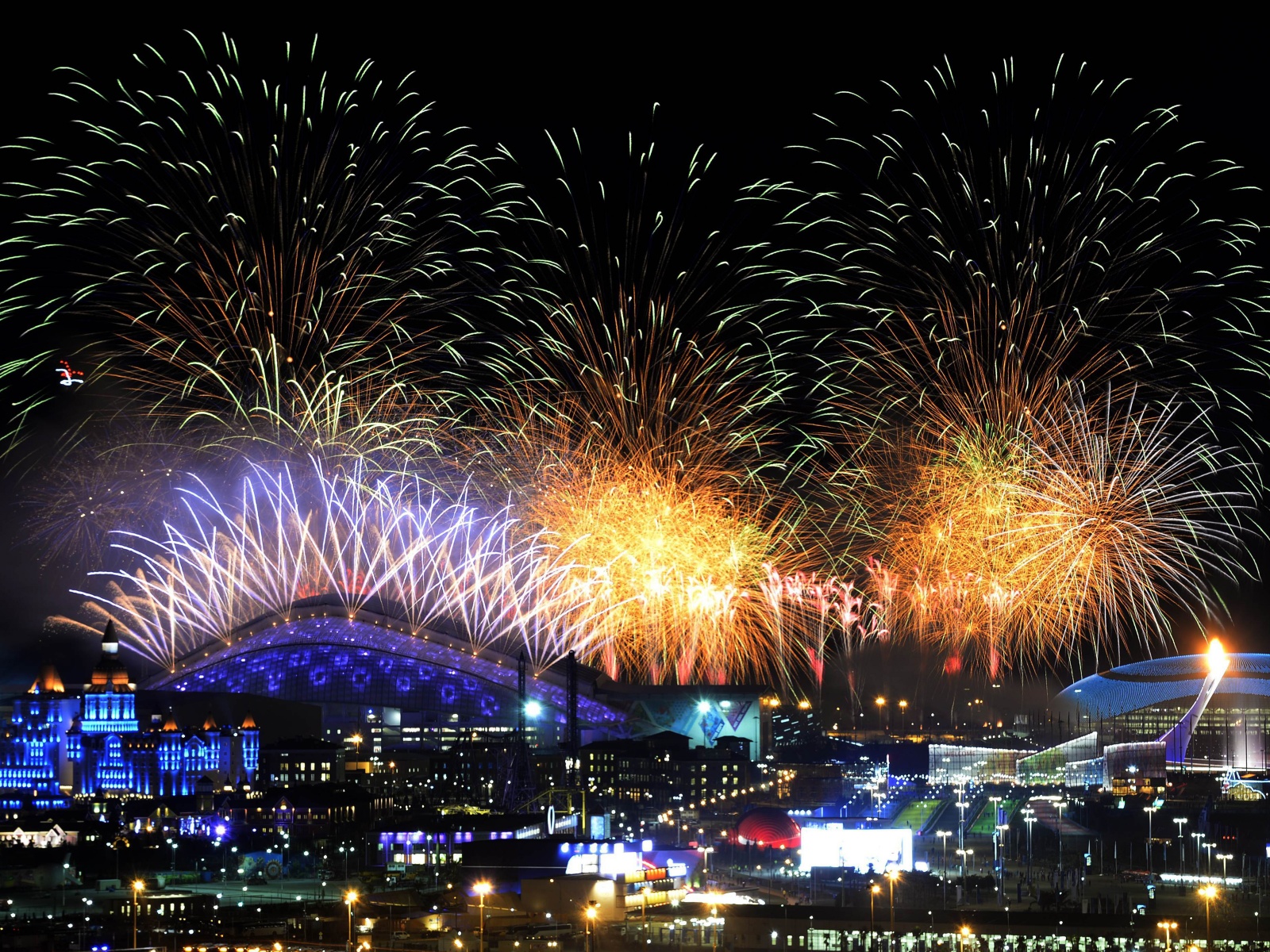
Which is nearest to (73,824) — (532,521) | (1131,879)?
(532,521)

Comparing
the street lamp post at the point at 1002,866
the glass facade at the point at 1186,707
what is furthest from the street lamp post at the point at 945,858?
the glass facade at the point at 1186,707

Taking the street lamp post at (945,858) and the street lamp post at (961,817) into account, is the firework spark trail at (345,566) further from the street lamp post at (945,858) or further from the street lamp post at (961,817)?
the street lamp post at (961,817)

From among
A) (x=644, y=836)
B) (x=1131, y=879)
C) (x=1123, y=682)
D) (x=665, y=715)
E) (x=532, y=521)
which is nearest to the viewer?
(x=532, y=521)

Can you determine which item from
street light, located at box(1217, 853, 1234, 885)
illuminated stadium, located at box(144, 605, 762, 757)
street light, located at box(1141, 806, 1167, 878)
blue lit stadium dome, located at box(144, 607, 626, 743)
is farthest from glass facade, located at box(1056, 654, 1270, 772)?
blue lit stadium dome, located at box(144, 607, 626, 743)

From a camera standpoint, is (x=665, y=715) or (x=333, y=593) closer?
(x=333, y=593)

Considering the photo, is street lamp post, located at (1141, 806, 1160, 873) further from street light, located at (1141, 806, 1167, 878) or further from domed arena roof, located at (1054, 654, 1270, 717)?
domed arena roof, located at (1054, 654, 1270, 717)

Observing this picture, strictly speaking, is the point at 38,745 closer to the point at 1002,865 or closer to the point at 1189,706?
the point at 1002,865

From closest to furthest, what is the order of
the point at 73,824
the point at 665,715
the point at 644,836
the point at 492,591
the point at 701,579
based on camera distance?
the point at 701,579 → the point at 492,591 → the point at 73,824 → the point at 644,836 → the point at 665,715

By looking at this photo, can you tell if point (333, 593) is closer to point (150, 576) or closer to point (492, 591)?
point (150, 576)
